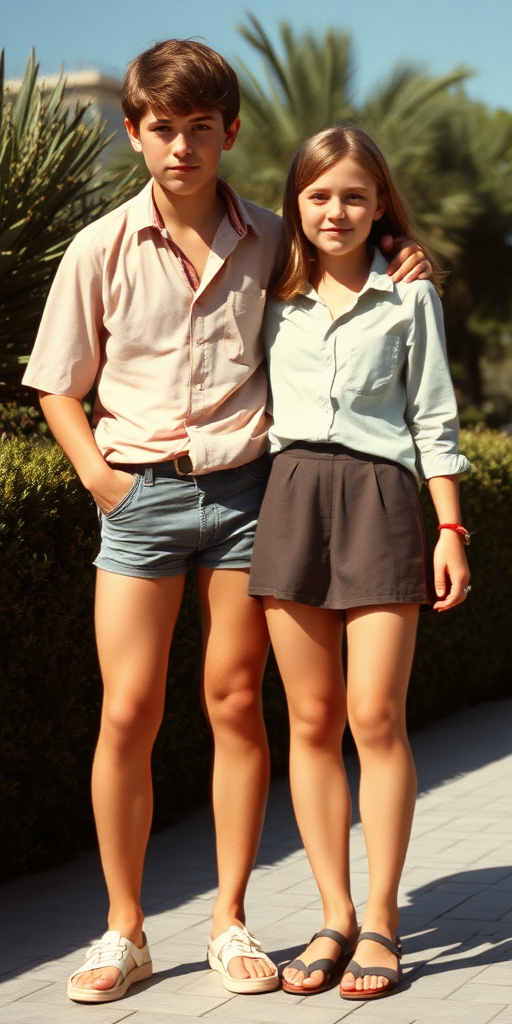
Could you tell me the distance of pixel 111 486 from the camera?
3.00m

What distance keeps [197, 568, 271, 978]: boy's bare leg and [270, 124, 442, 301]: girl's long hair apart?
2.52ft

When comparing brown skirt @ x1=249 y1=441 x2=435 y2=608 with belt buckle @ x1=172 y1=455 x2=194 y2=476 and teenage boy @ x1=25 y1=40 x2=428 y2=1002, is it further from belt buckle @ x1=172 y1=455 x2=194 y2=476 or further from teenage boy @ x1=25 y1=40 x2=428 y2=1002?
belt buckle @ x1=172 y1=455 x2=194 y2=476

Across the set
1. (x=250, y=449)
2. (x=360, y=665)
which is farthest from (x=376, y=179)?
(x=360, y=665)

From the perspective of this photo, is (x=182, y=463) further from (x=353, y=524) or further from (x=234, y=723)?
(x=234, y=723)

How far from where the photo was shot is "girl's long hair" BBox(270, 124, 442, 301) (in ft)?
9.91

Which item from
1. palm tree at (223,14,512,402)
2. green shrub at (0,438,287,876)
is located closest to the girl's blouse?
green shrub at (0,438,287,876)

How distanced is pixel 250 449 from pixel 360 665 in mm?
596

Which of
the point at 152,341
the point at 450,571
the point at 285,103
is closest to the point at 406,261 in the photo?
the point at 152,341

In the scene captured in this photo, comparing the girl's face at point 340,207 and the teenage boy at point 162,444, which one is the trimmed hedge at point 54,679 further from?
the girl's face at point 340,207

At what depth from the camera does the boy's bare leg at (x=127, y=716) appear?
3.01m

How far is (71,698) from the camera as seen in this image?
416 centimetres

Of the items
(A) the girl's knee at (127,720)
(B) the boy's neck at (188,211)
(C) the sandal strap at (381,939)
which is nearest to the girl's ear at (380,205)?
(B) the boy's neck at (188,211)

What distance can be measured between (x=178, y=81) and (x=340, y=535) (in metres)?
1.14

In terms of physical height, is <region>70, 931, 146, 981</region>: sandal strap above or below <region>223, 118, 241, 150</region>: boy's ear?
below
